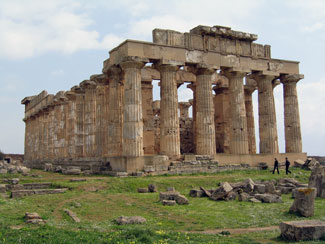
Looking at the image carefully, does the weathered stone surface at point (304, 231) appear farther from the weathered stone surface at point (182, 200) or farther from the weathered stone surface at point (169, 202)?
the weathered stone surface at point (182, 200)

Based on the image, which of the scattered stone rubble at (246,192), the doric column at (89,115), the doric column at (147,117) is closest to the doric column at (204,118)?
the doric column at (147,117)

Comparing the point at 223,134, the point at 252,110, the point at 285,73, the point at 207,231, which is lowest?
the point at 207,231

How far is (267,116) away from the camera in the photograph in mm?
32312

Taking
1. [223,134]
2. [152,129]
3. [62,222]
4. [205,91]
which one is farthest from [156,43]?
[62,222]

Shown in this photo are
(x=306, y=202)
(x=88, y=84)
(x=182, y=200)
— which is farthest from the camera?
(x=88, y=84)

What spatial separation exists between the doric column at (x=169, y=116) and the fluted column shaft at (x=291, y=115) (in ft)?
40.1

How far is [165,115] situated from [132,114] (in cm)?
271

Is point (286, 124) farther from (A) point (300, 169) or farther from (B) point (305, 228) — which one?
(B) point (305, 228)

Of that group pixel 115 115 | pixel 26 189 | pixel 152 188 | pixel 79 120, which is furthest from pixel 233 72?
pixel 26 189

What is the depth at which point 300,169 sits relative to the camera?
29531 millimetres

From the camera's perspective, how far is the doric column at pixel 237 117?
30.2 m

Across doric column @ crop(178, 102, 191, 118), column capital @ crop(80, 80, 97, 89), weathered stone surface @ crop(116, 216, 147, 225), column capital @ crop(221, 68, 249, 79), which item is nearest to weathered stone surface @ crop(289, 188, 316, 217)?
weathered stone surface @ crop(116, 216, 147, 225)

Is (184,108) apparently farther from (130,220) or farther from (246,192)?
(130,220)

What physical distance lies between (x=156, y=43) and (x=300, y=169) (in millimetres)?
15504
